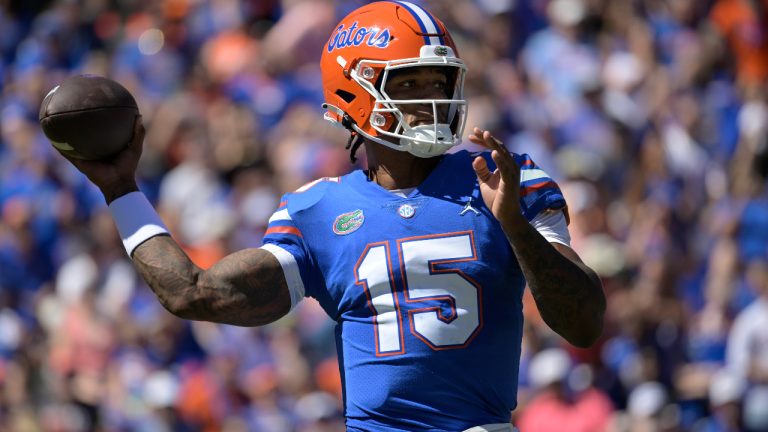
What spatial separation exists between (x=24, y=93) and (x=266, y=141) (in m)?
3.12

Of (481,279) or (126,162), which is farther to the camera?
(126,162)

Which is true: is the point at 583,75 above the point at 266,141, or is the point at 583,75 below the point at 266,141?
above

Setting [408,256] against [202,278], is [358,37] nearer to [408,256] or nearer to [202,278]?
[408,256]

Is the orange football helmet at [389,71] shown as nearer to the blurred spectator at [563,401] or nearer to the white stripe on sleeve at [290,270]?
the white stripe on sleeve at [290,270]

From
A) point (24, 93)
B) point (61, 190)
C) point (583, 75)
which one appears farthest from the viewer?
point (24, 93)

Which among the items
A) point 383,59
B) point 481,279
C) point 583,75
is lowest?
point 583,75

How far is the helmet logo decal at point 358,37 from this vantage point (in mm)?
4305

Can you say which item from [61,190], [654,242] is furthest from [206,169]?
[654,242]

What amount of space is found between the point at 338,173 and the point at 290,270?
5267 millimetres

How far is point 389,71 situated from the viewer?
4258mm

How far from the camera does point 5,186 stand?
460 inches

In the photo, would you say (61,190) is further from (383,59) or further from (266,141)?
(383,59)

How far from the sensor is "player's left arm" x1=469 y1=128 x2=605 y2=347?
3752mm

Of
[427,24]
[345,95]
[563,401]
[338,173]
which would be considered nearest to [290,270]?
[345,95]
